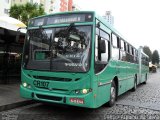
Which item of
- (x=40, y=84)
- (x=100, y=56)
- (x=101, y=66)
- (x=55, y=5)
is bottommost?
(x=40, y=84)

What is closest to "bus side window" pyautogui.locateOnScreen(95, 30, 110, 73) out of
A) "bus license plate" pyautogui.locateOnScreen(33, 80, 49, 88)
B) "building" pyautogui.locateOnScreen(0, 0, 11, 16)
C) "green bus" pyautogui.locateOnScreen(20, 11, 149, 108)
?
"green bus" pyautogui.locateOnScreen(20, 11, 149, 108)

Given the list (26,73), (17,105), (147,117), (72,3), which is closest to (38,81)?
(26,73)

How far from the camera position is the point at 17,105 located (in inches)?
341

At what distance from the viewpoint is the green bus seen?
702 cm

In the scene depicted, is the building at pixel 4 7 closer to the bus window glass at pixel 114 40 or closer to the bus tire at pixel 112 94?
the bus window glass at pixel 114 40

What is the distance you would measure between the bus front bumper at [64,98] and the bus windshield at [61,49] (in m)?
0.69

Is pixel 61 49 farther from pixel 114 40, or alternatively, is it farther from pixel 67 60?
pixel 114 40

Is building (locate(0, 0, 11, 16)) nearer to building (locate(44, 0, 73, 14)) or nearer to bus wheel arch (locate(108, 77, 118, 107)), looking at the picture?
building (locate(44, 0, 73, 14))

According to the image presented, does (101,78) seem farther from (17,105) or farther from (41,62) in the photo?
(17,105)

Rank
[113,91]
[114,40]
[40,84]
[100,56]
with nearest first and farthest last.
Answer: [40,84] < [100,56] < [113,91] < [114,40]

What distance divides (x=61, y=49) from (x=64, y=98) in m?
1.37

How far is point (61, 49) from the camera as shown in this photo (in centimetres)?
734

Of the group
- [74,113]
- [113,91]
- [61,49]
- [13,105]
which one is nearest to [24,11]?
[113,91]

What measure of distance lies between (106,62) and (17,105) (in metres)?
3.27
